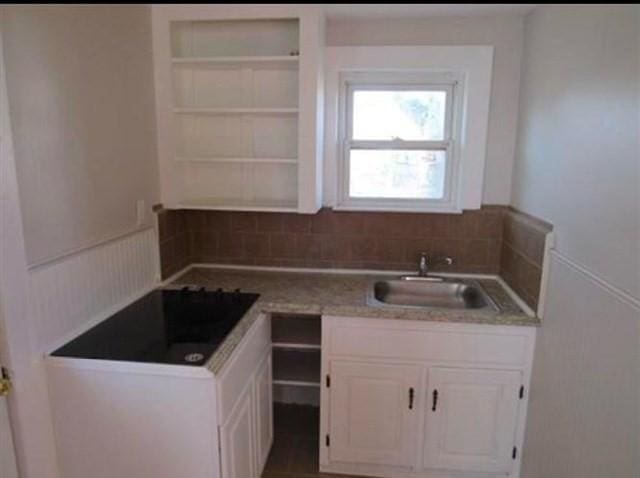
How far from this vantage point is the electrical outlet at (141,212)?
87.6 inches

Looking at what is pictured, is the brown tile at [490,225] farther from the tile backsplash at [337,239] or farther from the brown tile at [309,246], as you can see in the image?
the brown tile at [309,246]

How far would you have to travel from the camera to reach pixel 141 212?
2252 millimetres

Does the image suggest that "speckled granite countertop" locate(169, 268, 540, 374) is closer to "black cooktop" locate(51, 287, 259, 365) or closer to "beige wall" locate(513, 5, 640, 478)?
"black cooktop" locate(51, 287, 259, 365)

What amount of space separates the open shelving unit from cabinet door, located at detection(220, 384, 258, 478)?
0.64m

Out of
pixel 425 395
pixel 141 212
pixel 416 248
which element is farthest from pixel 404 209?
pixel 141 212

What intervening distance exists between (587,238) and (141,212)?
190 centimetres

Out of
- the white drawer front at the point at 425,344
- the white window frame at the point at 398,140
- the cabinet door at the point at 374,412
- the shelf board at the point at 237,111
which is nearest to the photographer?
the white drawer front at the point at 425,344

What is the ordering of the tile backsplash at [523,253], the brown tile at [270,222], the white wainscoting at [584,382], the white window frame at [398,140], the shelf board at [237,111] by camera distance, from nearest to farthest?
1. the white wainscoting at [584,382]
2. the tile backsplash at [523,253]
3. the shelf board at [237,111]
4. the white window frame at [398,140]
5. the brown tile at [270,222]

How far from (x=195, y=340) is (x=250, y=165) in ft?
3.88

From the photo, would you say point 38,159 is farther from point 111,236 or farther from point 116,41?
point 116,41

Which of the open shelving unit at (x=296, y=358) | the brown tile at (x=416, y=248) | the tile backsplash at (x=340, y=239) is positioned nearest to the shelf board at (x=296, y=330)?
the open shelving unit at (x=296, y=358)

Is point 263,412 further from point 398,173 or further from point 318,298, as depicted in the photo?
point 398,173

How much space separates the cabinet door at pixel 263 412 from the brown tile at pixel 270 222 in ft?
2.44

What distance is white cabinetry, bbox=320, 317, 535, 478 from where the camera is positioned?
216cm
